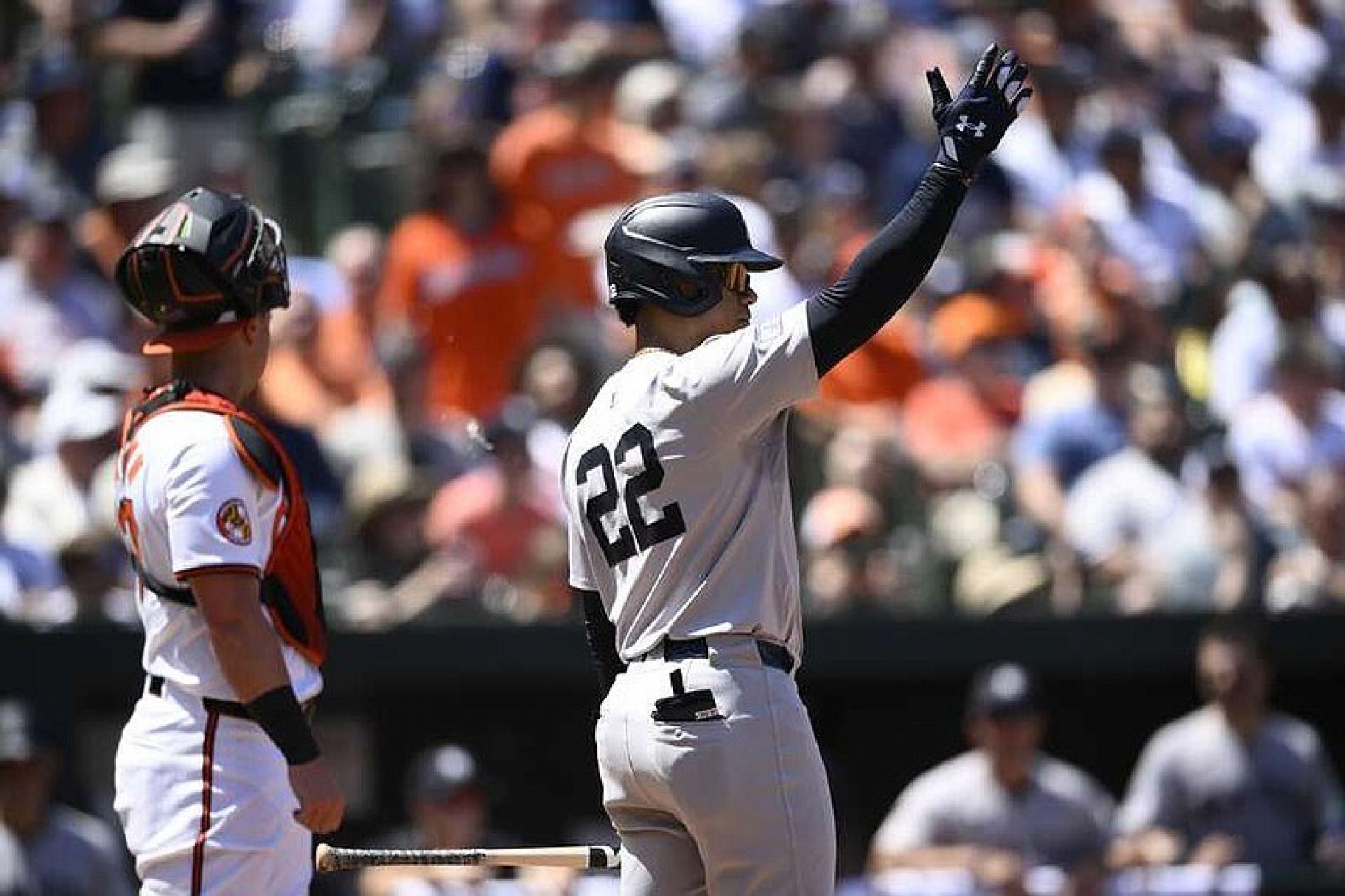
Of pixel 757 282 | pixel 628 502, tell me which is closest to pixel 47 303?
pixel 757 282

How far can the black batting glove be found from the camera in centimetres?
479

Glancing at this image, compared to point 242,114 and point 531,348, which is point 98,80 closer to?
point 242,114

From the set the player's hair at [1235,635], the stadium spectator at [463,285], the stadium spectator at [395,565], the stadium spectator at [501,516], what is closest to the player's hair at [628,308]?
the stadium spectator at [395,565]

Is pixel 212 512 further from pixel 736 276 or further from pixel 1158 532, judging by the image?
pixel 1158 532

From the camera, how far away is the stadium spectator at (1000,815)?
9180mm

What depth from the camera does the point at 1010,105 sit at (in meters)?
4.87

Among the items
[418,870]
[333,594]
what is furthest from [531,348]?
[418,870]

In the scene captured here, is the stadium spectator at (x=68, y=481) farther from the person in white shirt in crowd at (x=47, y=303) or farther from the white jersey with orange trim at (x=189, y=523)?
the white jersey with orange trim at (x=189, y=523)

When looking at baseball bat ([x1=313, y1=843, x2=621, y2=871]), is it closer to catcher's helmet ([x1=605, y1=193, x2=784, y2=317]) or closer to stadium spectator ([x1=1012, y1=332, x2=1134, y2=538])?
catcher's helmet ([x1=605, y1=193, x2=784, y2=317])

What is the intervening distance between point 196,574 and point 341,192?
704 centimetres

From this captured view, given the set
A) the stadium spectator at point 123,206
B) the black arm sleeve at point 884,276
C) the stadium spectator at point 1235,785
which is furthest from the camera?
the stadium spectator at point 123,206

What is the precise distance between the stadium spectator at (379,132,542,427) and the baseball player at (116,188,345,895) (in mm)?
5271

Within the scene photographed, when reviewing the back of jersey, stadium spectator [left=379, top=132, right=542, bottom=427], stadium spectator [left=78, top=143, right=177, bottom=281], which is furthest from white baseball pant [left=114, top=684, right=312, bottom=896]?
stadium spectator [left=78, top=143, right=177, bottom=281]

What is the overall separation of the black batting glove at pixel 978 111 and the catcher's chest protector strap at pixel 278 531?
1.46m
